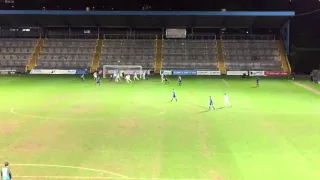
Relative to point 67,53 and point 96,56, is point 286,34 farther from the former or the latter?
point 67,53

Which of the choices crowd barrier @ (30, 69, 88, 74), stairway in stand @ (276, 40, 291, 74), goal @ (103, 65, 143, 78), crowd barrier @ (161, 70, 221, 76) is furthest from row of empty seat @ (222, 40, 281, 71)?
crowd barrier @ (30, 69, 88, 74)

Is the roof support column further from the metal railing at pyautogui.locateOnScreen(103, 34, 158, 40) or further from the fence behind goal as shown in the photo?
the metal railing at pyautogui.locateOnScreen(103, 34, 158, 40)

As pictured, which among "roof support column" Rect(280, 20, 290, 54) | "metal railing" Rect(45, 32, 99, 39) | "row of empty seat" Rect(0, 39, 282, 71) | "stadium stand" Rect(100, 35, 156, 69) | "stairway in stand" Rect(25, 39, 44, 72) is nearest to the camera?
"stairway in stand" Rect(25, 39, 44, 72)

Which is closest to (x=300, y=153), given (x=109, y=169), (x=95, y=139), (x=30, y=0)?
(x=109, y=169)

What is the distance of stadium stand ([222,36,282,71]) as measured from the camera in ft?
255

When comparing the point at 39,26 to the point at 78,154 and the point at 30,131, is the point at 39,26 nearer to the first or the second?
the point at 30,131

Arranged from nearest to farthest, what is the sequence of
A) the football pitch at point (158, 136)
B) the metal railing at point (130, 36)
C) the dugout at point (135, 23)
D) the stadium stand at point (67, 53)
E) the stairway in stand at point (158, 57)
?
the football pitch at point (158, 136) → the stairway in stand at point (158, 57) → the dugout at point (135, 23) → the stadium stand at point (67, 53) → the metal railing at point (130, 36)

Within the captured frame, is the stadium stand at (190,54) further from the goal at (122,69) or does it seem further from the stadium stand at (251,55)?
the goal at (122,69)

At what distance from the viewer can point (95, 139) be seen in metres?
25.1

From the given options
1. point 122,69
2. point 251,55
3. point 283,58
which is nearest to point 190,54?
point 251,55

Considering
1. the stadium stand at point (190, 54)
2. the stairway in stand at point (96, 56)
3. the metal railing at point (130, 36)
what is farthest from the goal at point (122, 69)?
the metal railing at point (130, 36)

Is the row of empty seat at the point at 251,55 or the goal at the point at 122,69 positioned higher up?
the row of empty seat at the point at 251,55

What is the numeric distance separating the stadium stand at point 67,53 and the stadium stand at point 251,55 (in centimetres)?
2915

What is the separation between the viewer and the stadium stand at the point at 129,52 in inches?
3125
